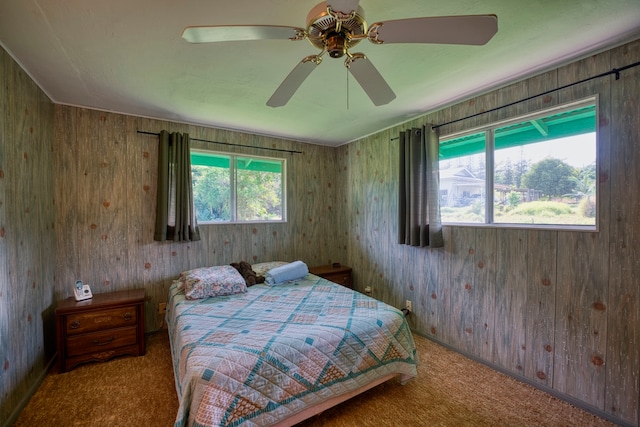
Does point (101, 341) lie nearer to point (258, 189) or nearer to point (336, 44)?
point (258, 189)

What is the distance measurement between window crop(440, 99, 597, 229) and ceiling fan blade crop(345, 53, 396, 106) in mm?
1373

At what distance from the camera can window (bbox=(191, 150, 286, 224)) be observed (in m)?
3.26

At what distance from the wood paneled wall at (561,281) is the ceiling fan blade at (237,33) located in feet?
6.66

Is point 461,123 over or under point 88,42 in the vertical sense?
under

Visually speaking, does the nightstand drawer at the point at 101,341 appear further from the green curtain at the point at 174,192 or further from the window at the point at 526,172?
the window at the point at 526,172

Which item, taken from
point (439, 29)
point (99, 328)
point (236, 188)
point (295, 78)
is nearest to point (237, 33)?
point (295, 78)

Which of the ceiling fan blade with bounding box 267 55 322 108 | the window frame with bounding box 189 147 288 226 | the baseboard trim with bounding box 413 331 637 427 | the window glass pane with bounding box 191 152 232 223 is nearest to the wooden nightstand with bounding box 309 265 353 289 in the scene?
the window frame with bounding box 189 147 288 226

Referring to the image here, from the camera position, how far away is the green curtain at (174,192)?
9.38 feet

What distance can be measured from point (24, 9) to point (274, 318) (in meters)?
2.33

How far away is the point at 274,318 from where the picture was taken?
2.02 meters

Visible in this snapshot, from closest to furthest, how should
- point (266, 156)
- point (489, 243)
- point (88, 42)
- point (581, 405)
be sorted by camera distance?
1. point (88, 42)
2. point (581, 405)
3. point (489, 243)
4. point (266, 156)

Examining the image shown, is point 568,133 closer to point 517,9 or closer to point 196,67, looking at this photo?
point 517,9

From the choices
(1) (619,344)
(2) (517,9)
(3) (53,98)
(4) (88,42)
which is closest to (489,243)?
(1) (619,344)

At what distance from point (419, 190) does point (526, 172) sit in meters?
0.89
